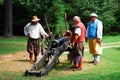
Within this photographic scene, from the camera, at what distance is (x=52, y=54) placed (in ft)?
46.4

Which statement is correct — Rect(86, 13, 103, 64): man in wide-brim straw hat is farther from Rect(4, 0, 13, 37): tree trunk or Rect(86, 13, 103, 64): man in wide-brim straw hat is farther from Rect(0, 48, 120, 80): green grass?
Rect(4, 0, 13, 37): tree trunk

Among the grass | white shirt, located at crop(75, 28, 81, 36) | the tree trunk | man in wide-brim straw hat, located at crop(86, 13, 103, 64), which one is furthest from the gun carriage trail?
the tree trunk

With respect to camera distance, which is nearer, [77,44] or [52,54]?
[77,44]

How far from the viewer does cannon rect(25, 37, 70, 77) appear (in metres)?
12.7

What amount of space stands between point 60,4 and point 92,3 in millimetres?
3003

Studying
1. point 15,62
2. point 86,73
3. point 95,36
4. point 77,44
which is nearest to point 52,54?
point 77,44

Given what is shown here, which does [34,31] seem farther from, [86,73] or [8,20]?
[8,20]

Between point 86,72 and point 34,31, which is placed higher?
point 34,31

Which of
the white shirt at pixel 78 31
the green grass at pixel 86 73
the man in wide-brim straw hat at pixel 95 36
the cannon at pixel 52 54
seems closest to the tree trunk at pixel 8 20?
the green grass at pixel 86 73

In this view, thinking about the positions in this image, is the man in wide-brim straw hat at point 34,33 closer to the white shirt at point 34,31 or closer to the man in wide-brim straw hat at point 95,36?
the white shirt at point 34,31

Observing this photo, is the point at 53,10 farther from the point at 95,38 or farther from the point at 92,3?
the point at 95,38

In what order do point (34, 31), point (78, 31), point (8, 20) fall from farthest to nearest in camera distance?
point (8, 20), point (34, 31), point (78, 31)

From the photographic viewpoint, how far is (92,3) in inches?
1183

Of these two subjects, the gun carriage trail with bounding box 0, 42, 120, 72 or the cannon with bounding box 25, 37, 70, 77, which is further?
the gun carriage trail with bounding box 0, 42, 120, 72
